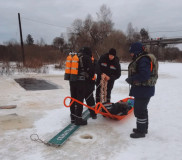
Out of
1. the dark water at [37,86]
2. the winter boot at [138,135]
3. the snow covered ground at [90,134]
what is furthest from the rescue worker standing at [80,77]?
the dark water at [37,86]

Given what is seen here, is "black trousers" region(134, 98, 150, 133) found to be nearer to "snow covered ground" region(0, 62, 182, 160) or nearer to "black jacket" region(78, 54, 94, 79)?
"snow covered ground" region(0, 62, 182, 160)

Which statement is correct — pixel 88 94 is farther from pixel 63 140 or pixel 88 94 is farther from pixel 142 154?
pixel 142 154

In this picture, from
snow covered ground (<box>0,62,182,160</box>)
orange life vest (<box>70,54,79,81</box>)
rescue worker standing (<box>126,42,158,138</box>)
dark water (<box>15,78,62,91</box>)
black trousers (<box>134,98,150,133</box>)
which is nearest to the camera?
snow covered ground (<box>0,62,182,160</box>)

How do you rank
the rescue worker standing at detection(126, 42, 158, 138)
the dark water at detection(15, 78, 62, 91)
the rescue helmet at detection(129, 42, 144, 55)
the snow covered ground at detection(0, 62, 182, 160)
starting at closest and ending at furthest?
1. the snow covered ground at detection(0, 62, 182, 160)
2. the rescue worker standing at detection(126, 42, 158, 138)
3. the rescue helmet at detection(129, 42, 144, 55)
4. the dark water at detection(15, 78, 62, 91)

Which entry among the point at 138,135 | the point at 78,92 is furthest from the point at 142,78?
the point at 78,92

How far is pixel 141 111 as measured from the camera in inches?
134

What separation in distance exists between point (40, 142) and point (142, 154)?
1714 mm

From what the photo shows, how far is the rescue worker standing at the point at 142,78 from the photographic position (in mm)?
3129

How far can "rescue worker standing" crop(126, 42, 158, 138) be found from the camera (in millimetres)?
3129

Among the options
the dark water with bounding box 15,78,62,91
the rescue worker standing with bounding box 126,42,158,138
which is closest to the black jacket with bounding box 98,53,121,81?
the rescue worker standing with bounding box 126,42,158,138

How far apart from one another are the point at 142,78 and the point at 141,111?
2.14ft

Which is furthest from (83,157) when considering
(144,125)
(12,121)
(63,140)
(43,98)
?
(43,98)

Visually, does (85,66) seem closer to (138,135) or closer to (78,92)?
(78,92)

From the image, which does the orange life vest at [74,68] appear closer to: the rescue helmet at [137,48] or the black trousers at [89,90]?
the black trousers at [89,90]
